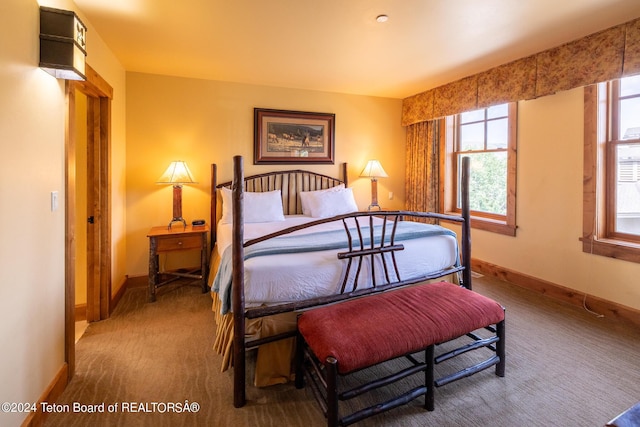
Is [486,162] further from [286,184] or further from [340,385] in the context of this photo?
[340,385]

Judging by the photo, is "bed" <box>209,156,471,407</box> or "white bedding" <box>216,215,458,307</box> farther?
"white bedding" <box>216,215,458,307</box>

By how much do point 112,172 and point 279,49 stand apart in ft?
6.55

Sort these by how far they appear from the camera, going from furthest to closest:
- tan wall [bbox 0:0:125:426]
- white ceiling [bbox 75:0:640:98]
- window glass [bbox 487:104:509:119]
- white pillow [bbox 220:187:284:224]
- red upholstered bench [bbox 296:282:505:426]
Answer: window glass [bbox 487:104:509:119] < white pillow [bbox 220:187:284:224] < white ceiling [bbox 75:0:640:98] < red upholstered bench [bbox 296:282:505:426] < tan wall [bbox 0:0:125:426]

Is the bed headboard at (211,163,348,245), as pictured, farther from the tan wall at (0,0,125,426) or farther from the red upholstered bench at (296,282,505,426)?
the red upholstered bench at (296,282,505,426)

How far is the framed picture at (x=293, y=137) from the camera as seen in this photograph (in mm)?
3992

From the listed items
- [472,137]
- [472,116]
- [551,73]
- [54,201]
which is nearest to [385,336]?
[54,201]

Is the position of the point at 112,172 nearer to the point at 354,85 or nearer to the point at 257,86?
the point at 257,86

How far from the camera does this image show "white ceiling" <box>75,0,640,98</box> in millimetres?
2180

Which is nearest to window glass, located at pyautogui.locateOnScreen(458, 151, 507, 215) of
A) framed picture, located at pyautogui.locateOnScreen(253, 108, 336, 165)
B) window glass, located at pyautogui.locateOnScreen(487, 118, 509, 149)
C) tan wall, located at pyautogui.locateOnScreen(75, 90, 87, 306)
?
window glass, located at pyautogui.locateOnScreen(487, 118, 509, 149)

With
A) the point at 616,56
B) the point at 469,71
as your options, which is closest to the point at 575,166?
the point at 616,56

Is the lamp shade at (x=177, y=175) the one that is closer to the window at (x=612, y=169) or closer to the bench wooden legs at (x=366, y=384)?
the bench wooden legs at (x=366, y=384)

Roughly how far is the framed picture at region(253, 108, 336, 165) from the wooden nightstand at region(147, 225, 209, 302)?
1250 mm

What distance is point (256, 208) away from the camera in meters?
3.49

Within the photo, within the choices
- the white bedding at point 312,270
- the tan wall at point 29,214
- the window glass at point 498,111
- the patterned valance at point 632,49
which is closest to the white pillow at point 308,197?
the white bedding at point 312,270
